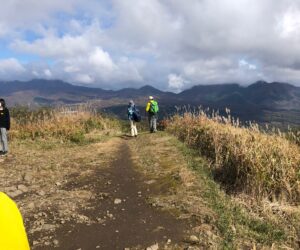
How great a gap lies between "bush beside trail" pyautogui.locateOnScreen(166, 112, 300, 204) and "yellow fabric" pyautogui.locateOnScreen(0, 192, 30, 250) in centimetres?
618

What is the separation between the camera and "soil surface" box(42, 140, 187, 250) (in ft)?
23.5

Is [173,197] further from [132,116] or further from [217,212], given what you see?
[132,116]

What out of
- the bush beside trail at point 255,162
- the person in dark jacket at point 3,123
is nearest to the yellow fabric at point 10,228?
the bush beside trail at point 255,162

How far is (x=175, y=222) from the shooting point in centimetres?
802

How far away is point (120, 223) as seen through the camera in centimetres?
807

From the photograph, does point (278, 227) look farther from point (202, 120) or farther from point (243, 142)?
point (202, 120)

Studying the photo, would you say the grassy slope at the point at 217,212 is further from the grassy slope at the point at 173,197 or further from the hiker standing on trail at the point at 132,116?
the hiker standing on trail at the point at 132,116

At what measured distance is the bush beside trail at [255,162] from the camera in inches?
371

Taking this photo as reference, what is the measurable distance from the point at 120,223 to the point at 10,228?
4091 millimetres

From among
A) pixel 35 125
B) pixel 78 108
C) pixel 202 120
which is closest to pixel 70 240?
pixel 202 120

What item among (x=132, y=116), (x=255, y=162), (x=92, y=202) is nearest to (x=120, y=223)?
(x=92, y=202)

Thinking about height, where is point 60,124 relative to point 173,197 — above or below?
above

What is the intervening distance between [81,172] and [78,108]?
1549cm

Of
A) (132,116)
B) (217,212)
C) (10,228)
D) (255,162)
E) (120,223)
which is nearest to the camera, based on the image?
(10,228)
